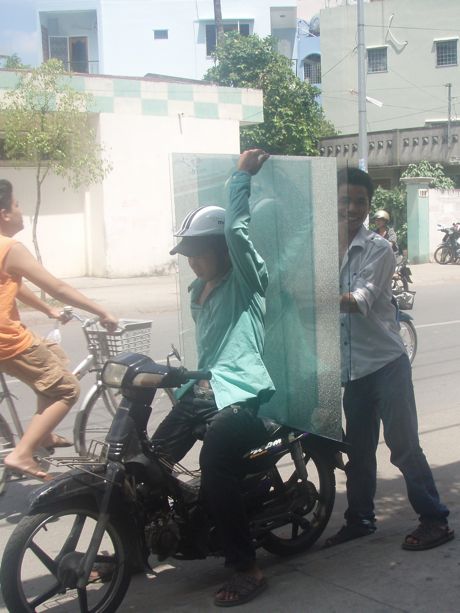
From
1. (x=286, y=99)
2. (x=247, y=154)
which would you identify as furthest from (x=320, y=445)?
(x=286, y=99)

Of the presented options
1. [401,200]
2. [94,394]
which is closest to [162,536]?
[94,394]

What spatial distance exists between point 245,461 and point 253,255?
35.6 inches

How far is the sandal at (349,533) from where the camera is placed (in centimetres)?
405

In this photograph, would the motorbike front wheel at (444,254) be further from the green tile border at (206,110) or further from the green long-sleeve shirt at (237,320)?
the green long-sleeve shirt at (237,320)

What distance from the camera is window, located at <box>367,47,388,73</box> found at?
37281mm

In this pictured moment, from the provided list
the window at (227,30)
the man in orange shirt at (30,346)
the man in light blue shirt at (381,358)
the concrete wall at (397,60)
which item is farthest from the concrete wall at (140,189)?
the window at (227,30)

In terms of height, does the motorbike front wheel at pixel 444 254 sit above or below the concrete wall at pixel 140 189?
below

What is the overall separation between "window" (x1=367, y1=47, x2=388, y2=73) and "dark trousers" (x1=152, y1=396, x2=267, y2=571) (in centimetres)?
3654

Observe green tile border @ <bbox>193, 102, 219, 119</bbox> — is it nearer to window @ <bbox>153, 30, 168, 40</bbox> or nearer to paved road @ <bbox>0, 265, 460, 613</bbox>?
paved road @ <bbox>0, 265, 460, 613</bbox>

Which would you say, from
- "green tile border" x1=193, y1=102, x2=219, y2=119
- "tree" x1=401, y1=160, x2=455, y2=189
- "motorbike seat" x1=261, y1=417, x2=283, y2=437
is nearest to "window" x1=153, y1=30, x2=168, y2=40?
"tree" x1=401, y1=160, x2=455, y2=189

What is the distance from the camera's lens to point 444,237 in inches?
936

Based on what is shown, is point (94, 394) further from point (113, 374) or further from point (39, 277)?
point (113, 374)

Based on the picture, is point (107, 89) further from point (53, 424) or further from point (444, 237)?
point (53, 424)

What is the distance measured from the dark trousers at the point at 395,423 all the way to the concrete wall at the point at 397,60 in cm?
3427
